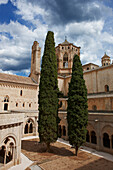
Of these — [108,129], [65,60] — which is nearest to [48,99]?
[108,129]

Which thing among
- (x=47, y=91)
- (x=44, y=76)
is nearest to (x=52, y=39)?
(x=44, y=76)

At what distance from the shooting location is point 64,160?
33.6 ft

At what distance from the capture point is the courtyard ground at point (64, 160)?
9118 millimetres

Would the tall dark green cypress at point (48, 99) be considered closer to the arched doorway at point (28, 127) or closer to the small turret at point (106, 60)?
the arched doorway at point (28, 127)

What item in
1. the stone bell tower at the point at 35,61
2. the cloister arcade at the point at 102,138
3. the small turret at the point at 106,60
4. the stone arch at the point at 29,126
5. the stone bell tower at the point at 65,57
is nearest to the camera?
the cloister arcade at the point at 102,138

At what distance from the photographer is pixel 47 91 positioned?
40.9ft

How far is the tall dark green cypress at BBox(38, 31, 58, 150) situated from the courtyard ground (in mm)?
1296

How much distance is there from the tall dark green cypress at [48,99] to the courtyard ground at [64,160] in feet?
4.25

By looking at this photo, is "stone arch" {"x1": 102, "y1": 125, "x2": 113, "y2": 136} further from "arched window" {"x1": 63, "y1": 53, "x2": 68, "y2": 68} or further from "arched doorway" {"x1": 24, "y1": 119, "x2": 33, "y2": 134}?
"arched window" {"x1": 63, "y1": 53, "x2": 68, "y2": 68}

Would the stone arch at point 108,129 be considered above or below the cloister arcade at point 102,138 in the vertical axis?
above

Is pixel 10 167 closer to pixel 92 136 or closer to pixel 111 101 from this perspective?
pixel 92 136

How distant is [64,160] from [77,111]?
4.18 m

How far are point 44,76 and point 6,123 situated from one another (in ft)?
20.1

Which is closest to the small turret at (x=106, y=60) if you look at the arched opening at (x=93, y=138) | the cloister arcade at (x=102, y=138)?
the cloister arcade at (x=102, y=138)
